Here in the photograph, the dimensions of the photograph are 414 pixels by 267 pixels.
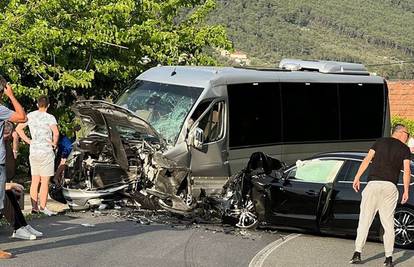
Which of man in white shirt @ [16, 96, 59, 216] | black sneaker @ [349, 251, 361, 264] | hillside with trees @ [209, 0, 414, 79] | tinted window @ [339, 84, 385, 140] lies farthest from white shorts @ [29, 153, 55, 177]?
hillside with trees @ [209, 0, 414, 79]

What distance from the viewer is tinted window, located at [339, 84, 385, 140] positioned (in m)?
16.3

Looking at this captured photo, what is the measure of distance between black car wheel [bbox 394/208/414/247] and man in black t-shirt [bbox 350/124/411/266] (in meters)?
1.41

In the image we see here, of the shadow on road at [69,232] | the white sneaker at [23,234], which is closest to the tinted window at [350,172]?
the shadow on road at [69,232]

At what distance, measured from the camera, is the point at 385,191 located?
847cm

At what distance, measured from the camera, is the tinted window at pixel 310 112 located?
14867 mm

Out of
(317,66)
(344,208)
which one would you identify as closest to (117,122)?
(344,208)

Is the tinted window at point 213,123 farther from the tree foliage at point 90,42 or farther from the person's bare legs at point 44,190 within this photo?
the tree foliage at point 90,42

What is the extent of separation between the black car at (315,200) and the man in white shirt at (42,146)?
3.01m

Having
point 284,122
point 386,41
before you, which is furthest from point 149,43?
point 386,41

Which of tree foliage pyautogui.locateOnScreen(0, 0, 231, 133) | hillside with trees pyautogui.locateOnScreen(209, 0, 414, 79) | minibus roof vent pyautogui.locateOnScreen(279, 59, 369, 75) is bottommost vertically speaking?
minibus roof vent pyautogui.locateOnScreen(279, 59, 369, 75)

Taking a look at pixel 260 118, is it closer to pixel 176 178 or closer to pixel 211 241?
pixel 176 178

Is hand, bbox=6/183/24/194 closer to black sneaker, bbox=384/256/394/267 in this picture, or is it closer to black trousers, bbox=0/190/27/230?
black trousers, bbox=0/190/27/230

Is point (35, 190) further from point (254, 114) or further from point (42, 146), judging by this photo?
point (254, 114)

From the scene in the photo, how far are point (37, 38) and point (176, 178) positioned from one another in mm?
5387
